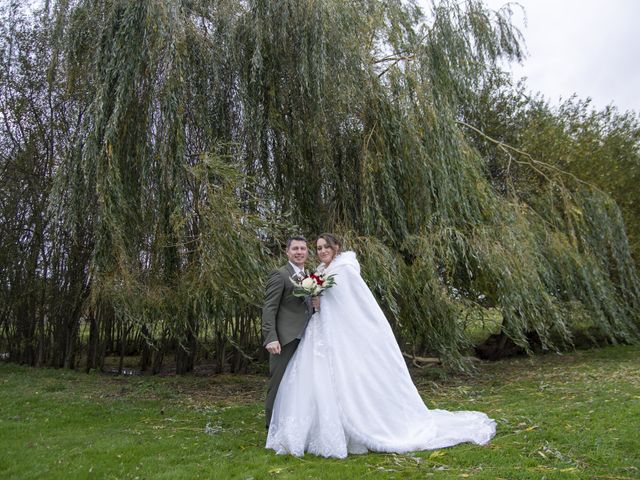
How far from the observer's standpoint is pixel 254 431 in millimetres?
4703

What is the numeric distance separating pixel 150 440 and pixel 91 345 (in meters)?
5.70

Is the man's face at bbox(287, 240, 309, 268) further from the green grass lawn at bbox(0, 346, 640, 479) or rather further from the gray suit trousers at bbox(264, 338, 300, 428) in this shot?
the green grass lawn at bbox(0, 346, 640, 479)

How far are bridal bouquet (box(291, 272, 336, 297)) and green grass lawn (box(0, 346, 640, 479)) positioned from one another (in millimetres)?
1123

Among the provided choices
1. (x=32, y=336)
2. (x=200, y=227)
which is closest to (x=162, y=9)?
(x=200, y=227)

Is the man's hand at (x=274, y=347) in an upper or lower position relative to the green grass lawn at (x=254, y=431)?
upper

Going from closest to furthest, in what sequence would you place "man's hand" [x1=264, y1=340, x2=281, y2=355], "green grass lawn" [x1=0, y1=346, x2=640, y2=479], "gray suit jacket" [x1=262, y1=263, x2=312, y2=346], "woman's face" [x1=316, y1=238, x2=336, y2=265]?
"green grass lawn" [x1=0, y1=346, x2=640, y2=479] → "man's hand" [x1=264, y1=340, x2=281, y2=355] → "gray suit jacket" [x1=262, y1=263, x2=312, y2=346] → "woman's face" [x1=316, y1=238, x2=336, y2=265]

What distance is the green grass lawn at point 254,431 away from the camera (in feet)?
11.3

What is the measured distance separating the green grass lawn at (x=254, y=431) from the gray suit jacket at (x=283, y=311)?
0.84 metres

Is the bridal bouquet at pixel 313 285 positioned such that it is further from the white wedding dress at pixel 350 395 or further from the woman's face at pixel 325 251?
the woman's face at pixel 325 251

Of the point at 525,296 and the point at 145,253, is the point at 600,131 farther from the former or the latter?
the point at 145,253

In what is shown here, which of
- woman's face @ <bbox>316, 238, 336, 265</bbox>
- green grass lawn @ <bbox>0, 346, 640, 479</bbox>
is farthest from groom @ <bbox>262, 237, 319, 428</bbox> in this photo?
green grass lawn @ <bbox>0, 346, 640, 479</bbox>

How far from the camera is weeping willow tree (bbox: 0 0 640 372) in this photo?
589 centimetres

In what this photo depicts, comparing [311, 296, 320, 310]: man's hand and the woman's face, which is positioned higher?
the woman's face

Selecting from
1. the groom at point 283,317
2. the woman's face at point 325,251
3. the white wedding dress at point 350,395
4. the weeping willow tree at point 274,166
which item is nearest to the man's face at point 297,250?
the groom at point 283,317
